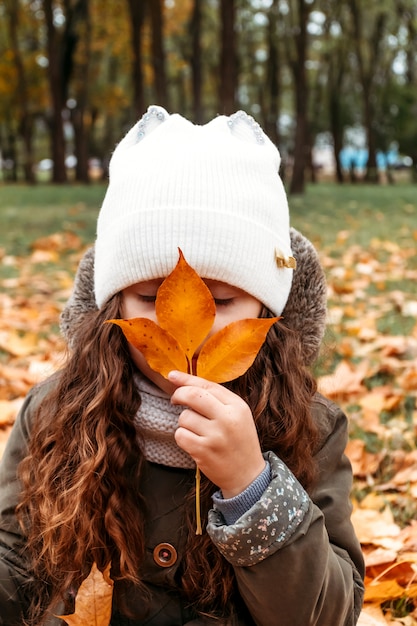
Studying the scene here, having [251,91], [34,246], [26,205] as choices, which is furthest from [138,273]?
[251,91]

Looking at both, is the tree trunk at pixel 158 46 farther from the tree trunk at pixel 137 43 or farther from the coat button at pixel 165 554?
the coat button at pixel 165 554

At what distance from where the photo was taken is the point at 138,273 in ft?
4.38

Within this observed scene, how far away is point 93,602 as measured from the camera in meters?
1.29

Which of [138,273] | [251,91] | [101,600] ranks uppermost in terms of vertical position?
[138,273]

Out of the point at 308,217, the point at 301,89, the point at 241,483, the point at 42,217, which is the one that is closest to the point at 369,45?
the point at 301,89

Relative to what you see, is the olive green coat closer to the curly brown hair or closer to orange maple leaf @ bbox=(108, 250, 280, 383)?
the curly brown hair

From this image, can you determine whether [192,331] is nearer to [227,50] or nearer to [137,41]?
[227,50]

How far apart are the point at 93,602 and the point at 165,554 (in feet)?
0.54

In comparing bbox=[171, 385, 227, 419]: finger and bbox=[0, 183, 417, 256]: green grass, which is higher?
bbox=[171, 385, 227, 419]: finger

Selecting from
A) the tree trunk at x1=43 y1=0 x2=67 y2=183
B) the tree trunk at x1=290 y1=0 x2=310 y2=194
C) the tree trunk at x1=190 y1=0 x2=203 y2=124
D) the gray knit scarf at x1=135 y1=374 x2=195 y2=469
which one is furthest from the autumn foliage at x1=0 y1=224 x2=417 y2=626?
the tree trunk at x1=43 y1=0 x2=67 y2=183

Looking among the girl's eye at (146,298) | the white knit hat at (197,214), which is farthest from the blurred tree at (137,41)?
the girl's eye at (146,298)

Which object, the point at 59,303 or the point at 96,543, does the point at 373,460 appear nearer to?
the point at 96,543

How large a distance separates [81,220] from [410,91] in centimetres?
2213

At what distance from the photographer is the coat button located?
139cm
